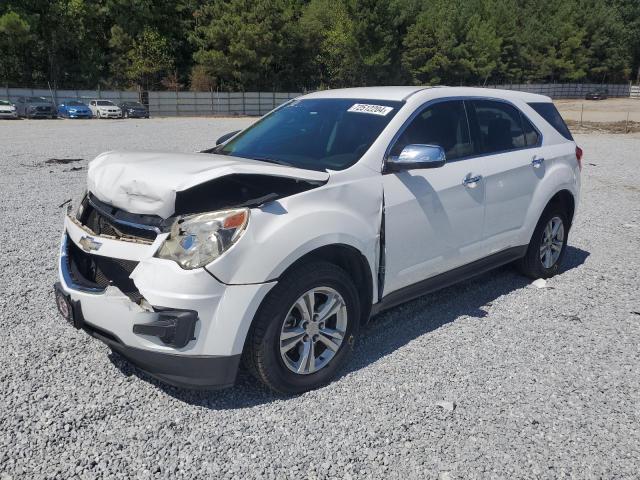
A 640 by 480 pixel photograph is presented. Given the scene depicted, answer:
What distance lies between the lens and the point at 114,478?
2789 millimetres

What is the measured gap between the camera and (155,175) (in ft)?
10.7

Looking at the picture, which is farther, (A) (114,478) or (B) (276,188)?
(B) (276,188)

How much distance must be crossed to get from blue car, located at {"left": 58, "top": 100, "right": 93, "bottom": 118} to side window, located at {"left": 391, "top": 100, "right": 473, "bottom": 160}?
1480 inches

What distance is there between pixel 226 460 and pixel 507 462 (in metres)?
1.40

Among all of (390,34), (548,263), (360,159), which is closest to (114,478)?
(360,159)

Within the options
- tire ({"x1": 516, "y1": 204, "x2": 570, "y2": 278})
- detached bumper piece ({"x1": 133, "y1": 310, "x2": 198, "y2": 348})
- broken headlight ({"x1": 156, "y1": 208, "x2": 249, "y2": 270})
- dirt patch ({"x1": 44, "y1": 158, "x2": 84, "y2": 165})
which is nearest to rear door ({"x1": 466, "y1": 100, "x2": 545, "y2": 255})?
tire ({"x1": 516, "y1": 204, "x2": 570, "y2": 278})

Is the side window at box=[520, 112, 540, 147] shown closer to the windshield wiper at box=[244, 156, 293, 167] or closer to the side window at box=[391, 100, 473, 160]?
the side window at box=[391, 100, 473, 160]

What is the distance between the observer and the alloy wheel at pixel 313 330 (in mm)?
3418

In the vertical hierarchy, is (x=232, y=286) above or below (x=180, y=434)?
above

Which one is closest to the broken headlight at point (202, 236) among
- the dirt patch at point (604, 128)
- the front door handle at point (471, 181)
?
the front door handle at point (471, 181)

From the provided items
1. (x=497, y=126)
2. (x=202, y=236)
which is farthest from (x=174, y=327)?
(x=497, y=126)

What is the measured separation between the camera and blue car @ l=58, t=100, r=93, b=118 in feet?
124

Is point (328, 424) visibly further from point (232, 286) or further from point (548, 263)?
point (548, 263)

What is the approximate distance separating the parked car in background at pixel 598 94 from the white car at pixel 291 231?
9069 centimetres
